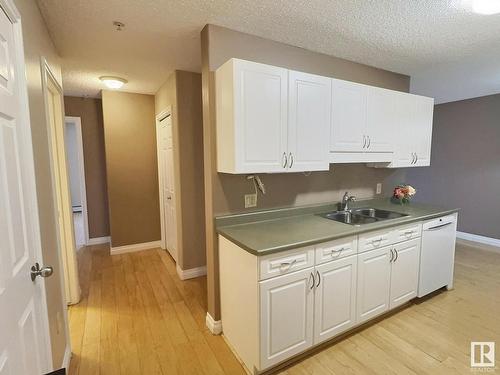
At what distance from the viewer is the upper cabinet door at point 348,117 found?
2.27 meters

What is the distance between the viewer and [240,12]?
6.01 ft

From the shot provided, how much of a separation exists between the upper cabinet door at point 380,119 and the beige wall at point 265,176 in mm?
381

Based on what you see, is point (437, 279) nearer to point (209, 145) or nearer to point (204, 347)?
point (204, 347)

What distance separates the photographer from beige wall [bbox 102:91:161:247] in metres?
3.88

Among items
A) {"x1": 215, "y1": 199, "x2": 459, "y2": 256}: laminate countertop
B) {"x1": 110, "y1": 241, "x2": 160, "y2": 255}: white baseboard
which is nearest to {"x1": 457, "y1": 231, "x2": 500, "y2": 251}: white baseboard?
{"x1": 215, "y1": 199, "x2": 459, "y2": 256}: laminate countertop

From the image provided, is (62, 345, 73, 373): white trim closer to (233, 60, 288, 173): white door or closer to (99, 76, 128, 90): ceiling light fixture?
(233, 60, 288, 173): white door

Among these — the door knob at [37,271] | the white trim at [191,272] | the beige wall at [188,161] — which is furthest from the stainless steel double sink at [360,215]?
the door knob at [37,271]

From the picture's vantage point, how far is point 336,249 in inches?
76.2

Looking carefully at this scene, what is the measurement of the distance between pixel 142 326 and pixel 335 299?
1679 millimetres

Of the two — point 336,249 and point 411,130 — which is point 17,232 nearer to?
point 336,249

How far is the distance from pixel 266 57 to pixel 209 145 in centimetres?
92

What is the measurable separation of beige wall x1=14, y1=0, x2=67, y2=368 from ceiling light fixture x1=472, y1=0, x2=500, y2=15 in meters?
2.68

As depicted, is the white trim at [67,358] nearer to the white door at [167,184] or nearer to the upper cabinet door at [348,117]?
the white door at [167,184]

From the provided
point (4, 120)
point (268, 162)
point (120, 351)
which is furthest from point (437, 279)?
point (4, 120)
